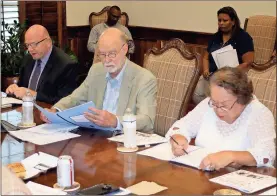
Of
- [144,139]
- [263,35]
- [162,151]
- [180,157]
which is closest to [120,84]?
[144,139]

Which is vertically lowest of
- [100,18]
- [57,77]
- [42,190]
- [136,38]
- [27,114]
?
[42,190]

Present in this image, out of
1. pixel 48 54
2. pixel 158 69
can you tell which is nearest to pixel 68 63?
pixel 48 54

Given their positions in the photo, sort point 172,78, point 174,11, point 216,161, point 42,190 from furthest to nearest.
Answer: point 174,11, point 172,78, point 216,161, point 42,190

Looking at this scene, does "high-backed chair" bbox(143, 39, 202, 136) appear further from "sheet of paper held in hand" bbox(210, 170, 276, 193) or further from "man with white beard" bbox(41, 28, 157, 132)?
"sheet of paper held in hand" bbox(210, 170, 276, 193)

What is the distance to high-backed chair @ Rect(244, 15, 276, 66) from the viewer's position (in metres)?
4.98

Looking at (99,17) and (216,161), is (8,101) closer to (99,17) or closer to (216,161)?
(216,161)

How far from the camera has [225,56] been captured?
14.2ft

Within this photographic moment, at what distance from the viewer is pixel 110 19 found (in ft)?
20.6

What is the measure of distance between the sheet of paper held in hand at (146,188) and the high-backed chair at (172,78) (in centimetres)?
122

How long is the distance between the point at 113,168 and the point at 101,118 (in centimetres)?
48

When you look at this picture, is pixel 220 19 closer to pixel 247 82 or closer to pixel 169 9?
pixel 169 9

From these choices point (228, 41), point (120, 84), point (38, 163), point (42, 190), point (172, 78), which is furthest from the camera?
point (228, 41)

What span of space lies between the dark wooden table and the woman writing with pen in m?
0.13

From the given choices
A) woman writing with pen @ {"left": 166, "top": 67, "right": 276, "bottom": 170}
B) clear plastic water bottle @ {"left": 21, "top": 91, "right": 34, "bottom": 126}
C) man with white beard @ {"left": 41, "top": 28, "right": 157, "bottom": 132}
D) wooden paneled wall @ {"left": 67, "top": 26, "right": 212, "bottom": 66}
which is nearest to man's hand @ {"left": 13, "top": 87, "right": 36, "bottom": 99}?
man with white beard @ {"left": 41, "top": 28, "right": 157, "bottom": 132}
